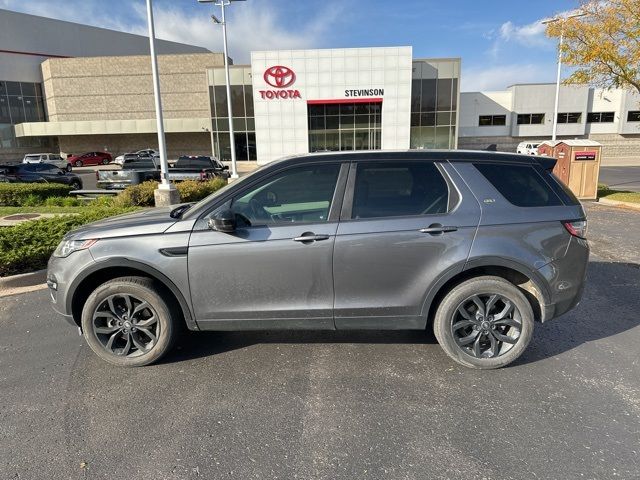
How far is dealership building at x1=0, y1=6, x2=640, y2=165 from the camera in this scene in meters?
35.1

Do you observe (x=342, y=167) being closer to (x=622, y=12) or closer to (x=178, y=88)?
(x=622, y=12)

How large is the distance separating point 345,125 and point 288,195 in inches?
1366

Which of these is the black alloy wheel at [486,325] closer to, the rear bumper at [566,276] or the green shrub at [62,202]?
the rear bumper at [566,276]

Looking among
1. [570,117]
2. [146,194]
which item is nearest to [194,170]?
[146,194]

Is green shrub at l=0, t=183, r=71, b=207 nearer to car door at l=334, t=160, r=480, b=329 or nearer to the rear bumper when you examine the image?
car door at l=334, t=160, r=480, b=329

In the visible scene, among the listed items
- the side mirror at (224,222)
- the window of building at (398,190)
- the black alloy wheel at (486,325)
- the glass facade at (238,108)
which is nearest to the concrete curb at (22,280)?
the side mirror at (224,222)

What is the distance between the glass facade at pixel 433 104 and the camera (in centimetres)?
3619

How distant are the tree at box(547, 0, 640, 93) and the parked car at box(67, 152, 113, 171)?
4487 centimetres

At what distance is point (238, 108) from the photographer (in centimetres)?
3816

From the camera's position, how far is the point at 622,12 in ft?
35.2

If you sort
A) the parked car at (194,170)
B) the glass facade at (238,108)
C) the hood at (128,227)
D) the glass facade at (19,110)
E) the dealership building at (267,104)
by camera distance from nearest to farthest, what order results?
the hood at (128,227) < the parked car at (194,170) < the dealership building at (267,104) < the glass facade at (238,108) < the glass facade at (19,110)

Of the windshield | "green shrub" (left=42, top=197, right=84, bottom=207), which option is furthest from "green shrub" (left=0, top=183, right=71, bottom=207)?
the windshield

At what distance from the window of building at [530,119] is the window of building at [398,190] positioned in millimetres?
48532

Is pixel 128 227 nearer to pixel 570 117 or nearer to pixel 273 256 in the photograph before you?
pixel 273 256
